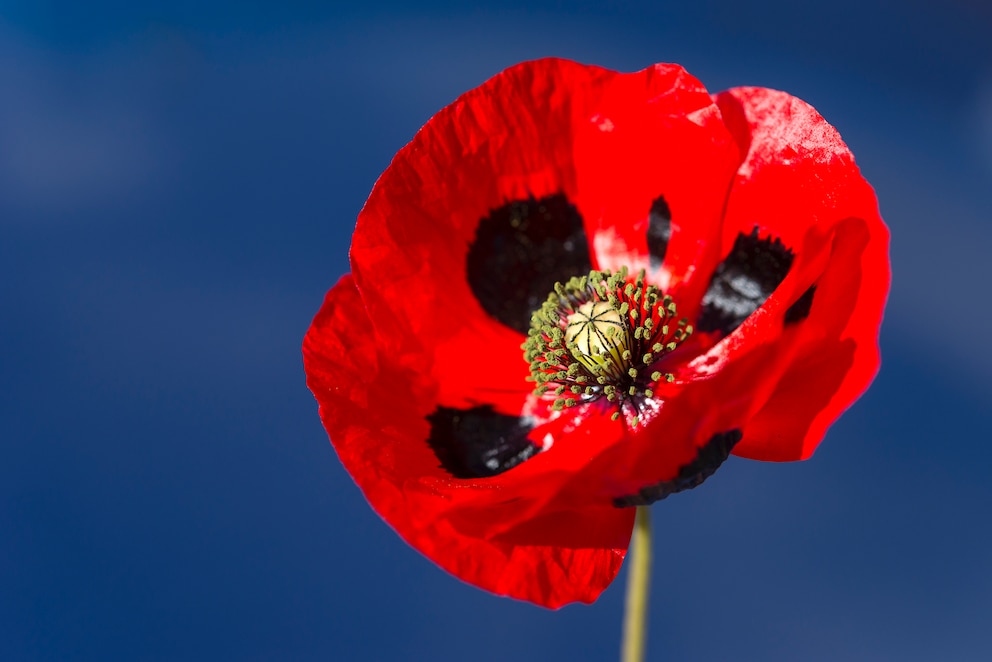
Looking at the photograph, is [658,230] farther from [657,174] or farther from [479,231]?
[479,231]

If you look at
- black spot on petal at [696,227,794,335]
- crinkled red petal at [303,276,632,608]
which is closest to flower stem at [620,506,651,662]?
crinkled red petal at [303,276,632,608]

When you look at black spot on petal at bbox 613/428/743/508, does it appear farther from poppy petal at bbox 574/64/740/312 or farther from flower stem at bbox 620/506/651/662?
poppy petal at bbox 574/64/740/312

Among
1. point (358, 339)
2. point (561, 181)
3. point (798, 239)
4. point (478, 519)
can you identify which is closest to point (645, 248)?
point (561, 181)

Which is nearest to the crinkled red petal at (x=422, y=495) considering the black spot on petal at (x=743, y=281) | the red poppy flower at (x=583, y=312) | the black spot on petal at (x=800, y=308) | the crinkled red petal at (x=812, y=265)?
the red poppy flower at (x=583, y=312)

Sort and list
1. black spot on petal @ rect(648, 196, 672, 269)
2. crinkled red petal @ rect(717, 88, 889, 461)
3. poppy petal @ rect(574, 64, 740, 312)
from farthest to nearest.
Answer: black spot on petal @ rect(648, 196, 672, 269) → poppy petal @ rect(574, 64, 740, 312) → crinkled red petal @ rect(717, 88, 889, 461)

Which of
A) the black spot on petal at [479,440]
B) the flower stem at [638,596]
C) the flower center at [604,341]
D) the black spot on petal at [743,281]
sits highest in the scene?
the black spot on petal at [743,281]

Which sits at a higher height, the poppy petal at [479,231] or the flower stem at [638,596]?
the poppy petal at [479,231]

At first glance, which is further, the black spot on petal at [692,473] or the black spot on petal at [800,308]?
the black spot on petal at [800,308]

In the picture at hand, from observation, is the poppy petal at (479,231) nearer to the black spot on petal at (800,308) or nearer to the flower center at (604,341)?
the flower center at (604,341)
